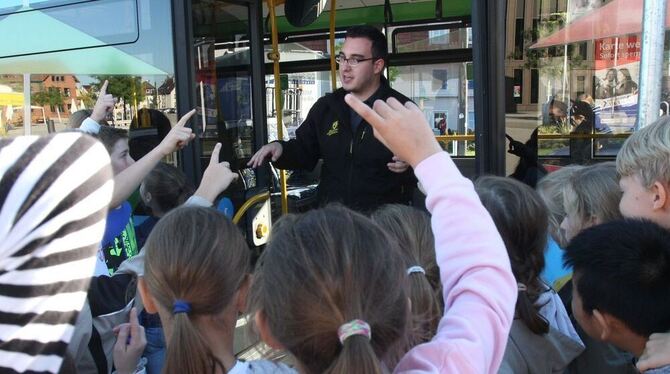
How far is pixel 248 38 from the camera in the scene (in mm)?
3307

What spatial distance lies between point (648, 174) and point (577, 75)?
1440mm

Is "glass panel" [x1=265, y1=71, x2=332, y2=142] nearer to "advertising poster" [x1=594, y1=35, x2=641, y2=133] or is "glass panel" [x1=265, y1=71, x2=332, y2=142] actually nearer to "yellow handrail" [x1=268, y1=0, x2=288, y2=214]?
"yellow handrail" [x1=268, y1=0, x2=288, y2=214]

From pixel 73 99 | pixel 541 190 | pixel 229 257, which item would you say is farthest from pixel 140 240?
Answer: pixel 541 190

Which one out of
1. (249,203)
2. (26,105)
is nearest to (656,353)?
(249,203)

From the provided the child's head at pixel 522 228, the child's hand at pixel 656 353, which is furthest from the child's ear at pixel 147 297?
the child's hand at pixel 656 353

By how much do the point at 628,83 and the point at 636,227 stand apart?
1764 millimetres

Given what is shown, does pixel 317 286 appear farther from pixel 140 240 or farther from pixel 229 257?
pixel 140 240

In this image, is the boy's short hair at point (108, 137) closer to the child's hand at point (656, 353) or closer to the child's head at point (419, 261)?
the child's head at point (419, 261)

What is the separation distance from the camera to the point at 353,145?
2793mm

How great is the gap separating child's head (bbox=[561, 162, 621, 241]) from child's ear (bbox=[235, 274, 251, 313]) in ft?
3.84

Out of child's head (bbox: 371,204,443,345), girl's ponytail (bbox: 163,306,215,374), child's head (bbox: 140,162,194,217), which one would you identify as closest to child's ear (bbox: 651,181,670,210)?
child's head (bbox: 371,204,443,345)

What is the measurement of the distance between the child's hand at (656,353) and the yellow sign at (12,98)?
362cm

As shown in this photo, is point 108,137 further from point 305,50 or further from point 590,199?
point 305,50

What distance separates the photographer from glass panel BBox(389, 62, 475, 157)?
14.4ft
